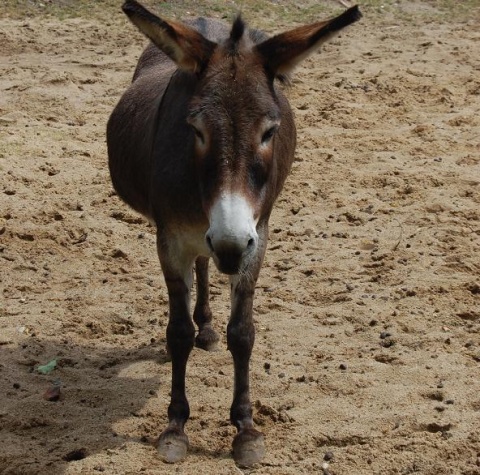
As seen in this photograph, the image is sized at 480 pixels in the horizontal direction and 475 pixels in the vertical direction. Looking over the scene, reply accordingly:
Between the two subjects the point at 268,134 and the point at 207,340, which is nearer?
the point at 268,134

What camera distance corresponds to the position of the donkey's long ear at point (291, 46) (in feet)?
13.9

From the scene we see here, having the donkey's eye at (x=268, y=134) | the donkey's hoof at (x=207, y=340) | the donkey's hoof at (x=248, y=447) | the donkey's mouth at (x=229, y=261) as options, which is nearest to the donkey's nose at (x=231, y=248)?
the donkey's mouth at (x=229, y=261)

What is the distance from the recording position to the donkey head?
12.8ft

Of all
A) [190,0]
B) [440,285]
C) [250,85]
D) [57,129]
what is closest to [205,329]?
[440,285]

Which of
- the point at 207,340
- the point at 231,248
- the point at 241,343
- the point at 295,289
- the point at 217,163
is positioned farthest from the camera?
the point at 295,289

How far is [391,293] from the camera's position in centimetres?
624

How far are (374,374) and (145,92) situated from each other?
2035 millimetres

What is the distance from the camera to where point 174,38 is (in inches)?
164

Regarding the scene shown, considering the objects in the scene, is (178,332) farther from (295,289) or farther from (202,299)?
(295,289)

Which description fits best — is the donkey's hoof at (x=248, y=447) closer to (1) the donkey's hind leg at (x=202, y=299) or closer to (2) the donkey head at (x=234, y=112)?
(2) the donkey head at (x=234, y=112)

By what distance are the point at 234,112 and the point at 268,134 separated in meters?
0.19

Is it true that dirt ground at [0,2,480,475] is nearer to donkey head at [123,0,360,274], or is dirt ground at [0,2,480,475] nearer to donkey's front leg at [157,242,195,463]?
donkey's front leg at [157,242,195,463]

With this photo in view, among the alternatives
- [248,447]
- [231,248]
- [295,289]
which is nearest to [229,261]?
[231,248]

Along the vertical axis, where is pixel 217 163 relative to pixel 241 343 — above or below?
above
